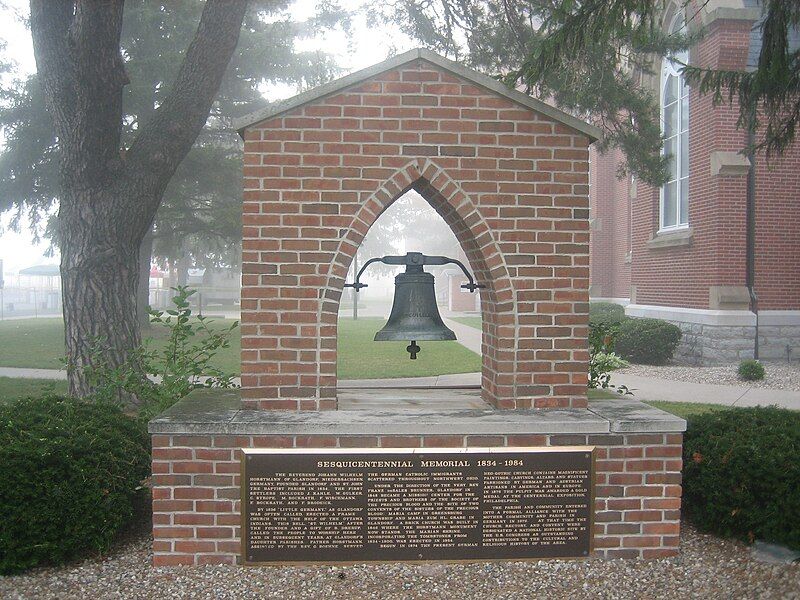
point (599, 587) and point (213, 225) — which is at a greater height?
point (213, 225)

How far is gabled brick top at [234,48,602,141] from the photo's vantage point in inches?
168

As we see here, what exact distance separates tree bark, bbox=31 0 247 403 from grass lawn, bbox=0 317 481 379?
18.9ft

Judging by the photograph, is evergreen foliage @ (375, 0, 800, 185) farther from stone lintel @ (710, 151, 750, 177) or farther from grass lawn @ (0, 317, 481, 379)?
grass lawn @ (0, 317, 481, 379)

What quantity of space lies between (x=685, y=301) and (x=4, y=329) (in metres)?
21.6

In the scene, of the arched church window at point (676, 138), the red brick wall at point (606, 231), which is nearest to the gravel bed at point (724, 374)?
the arched church window at point (676, 138)

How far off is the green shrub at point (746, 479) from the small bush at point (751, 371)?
795 cm

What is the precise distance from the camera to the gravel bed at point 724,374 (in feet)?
40.2

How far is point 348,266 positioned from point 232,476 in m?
1.34

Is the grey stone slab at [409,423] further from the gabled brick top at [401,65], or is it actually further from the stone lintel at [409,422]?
the gabled brick top at [401,65]

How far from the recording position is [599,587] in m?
3.93

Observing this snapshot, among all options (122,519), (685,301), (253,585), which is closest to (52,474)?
(122,519)

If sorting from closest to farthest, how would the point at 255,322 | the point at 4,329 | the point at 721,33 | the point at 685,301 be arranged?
the point at 255,322 → the point at 721,33 → the point at 685,301 → the point at 4,329

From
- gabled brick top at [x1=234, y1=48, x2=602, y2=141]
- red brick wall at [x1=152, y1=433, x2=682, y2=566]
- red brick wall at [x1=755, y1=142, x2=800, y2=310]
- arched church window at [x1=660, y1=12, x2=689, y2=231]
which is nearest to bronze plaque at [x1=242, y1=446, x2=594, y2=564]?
red brick wall at [x1=152, y1=433, x2=682, y2=566]

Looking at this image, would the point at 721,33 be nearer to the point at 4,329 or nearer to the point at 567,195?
the point at 567,195
